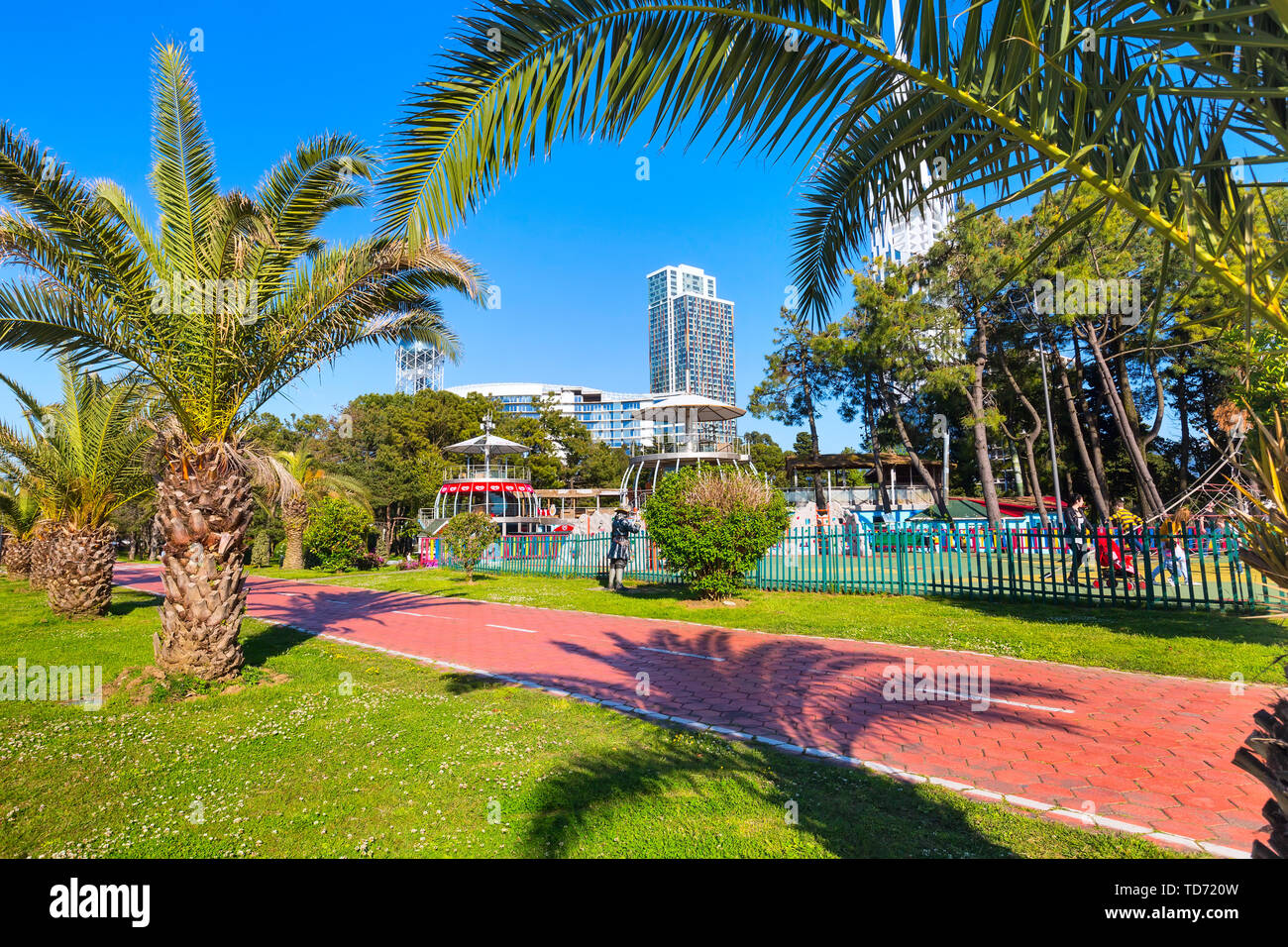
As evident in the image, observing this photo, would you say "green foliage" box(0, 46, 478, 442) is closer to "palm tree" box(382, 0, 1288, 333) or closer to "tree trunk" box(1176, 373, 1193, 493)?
"palm tree" box(382, 0, 1288, 333)

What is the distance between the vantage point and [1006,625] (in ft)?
33.7

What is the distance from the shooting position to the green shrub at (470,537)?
787 inches

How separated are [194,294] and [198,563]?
9.87 feet

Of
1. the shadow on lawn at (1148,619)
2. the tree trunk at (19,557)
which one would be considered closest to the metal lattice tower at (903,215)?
the shadow on lawn at (1148,619)

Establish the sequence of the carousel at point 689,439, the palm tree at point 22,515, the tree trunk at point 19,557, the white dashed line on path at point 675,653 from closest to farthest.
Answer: the white dashed line on path at point 675,653 < the palm tree at point 22,515 < the tree trunk at point 19,557 < the carousel at point 689,439

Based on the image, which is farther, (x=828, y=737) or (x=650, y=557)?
(x=650, y=557)

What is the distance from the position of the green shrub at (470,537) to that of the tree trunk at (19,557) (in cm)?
1355

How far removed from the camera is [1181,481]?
92.0ft

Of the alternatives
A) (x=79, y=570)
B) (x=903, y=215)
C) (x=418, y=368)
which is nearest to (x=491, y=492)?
(x=79, y=570)

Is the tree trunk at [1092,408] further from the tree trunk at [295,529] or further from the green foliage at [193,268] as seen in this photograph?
the tree trunk at [295,529]
